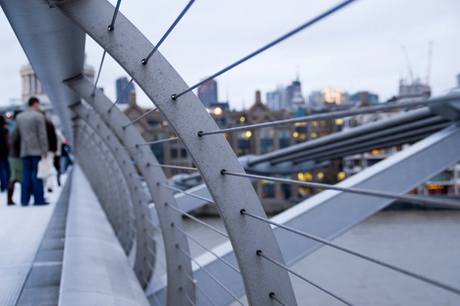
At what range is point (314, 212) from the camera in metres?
2.41

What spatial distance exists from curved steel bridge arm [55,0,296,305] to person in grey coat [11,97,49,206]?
364 cm

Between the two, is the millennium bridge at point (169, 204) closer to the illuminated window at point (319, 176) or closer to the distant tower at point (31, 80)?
the distant tower at point (31, 80)

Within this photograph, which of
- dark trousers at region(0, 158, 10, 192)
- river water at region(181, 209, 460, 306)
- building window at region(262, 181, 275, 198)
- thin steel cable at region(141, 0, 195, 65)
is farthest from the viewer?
building window at region(262, 181, 275, 198)

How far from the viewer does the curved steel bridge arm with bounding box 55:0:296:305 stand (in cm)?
129

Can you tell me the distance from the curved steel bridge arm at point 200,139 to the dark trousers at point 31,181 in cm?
393

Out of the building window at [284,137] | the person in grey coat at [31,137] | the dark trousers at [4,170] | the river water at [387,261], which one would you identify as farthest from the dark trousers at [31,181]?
the building window at [284,137]

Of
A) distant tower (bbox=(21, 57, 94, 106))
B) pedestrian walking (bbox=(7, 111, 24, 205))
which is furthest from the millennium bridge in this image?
pedestrian walking (bbox=(7, 111, 24, 205))

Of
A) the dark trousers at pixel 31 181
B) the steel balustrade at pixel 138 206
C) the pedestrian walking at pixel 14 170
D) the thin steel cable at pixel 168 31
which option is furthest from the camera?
the pedestrian walking at pixel 14 170

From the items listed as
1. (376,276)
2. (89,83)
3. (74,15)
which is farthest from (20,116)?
(376,276)

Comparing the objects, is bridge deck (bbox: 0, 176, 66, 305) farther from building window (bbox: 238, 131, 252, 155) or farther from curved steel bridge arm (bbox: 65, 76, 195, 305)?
building window (bbox: 238, 131, 252, 155)

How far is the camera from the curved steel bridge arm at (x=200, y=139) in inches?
50.6

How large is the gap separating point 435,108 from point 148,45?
2.31m

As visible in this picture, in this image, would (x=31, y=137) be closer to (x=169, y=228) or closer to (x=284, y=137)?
(x=169, y=228)

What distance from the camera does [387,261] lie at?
1838cm
